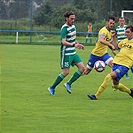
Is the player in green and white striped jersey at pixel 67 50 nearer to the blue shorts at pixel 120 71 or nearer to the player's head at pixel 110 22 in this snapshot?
the player's head at pixel 110 22

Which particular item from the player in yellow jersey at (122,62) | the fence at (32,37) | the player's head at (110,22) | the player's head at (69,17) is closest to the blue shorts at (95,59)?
the player's head at (110,22)

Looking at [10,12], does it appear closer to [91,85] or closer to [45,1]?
[45,1]

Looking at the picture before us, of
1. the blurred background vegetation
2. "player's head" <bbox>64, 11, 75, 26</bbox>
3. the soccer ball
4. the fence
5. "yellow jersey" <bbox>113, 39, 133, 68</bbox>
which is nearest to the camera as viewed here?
"yellow jersey" <bbox>113, 39, 133, 68</bbox>

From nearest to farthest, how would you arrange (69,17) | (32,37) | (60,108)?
(60,108)
(69,17)
(32,37)

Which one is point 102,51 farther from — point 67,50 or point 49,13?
point 49,13

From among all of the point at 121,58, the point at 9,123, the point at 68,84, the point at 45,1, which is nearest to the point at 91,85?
the point at 68,84

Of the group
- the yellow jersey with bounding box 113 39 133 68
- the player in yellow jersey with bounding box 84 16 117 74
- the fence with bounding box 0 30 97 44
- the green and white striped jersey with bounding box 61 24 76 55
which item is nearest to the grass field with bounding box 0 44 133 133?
the player in yellow jersey with bounding box 84 16 117 74

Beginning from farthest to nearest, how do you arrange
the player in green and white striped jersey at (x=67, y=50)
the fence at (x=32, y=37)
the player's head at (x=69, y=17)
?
1. the fence at (x=32, y=37)
2. the player in green and white striped jersey at (x=67, y=50)
3. the player's head at (x=69, y=17)

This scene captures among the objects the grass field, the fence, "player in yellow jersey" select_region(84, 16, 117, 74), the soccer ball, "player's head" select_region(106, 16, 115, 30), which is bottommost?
the fence

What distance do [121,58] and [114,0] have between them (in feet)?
105

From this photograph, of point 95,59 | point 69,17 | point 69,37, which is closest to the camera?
point 69,17

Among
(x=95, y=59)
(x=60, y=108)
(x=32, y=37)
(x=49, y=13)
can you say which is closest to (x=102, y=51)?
(x=95, y=59)

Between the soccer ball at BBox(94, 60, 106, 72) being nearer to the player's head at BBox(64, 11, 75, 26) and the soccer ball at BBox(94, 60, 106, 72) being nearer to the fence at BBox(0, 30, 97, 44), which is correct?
the player's head at BBox(64, 11, 75, 26)

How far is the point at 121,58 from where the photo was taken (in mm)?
12383
